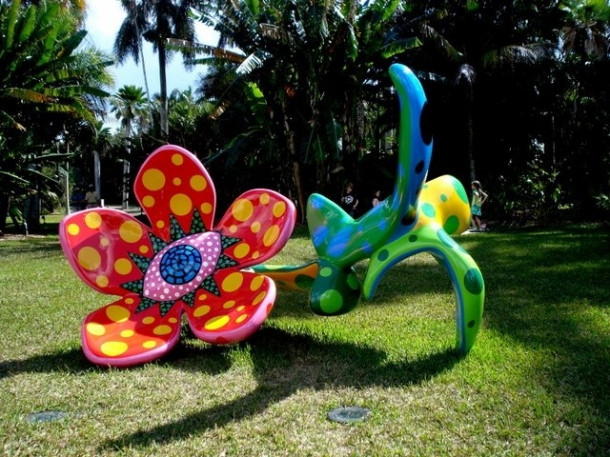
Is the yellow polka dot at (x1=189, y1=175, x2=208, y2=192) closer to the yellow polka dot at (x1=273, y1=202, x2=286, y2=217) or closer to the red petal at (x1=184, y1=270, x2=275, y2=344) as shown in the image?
the yellow polka dot at (x1=273, y1=202, x2=286, y2=217)

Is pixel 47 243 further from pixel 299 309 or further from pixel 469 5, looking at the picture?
pixel 469 5

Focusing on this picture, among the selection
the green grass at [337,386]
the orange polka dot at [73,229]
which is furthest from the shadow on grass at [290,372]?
the orange polka dot at [73,229]

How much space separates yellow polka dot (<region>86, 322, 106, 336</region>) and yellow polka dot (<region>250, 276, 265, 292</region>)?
1.18 metres

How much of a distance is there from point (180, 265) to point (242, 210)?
752 millimetres

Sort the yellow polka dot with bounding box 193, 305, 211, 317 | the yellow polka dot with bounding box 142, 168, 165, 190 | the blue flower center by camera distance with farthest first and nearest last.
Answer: the yellow polka dot with bounding box 142, 168, 165, 190 < the blue flower center < the yellow polka dot with bounding box 193, 305, 211, 317

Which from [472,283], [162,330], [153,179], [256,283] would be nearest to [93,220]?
[153,179]

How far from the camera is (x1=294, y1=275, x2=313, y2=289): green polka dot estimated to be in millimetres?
5121

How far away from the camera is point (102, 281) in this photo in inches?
186

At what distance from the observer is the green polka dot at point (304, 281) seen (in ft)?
16.8

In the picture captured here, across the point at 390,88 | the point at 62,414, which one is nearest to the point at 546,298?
the point at 62,414

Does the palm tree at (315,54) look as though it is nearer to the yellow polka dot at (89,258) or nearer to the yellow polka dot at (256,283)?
the yellow polka dot at (89,258)

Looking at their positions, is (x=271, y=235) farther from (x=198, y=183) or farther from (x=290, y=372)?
(x=290, y=372)

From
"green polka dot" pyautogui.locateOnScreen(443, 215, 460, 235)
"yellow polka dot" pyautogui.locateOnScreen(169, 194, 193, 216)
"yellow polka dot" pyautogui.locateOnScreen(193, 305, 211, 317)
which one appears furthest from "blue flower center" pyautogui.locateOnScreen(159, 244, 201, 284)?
"green polka dot" pyautogui.locateOnScreen(443, 215, 460, 235)

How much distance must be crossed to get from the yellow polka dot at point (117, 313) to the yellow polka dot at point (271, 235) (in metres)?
1.25
